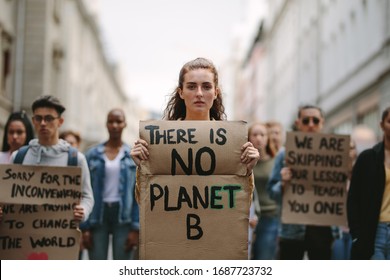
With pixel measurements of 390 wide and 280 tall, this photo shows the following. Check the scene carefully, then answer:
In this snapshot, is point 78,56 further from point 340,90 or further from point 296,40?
point 340,90

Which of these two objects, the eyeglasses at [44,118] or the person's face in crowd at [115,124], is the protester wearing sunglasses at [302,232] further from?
the eyeglasses at [44,118]

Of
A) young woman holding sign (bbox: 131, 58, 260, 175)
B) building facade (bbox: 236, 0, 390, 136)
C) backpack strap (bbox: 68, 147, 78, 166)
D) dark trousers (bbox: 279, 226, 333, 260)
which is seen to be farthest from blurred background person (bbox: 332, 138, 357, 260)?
young woman holding sign (bbox: 131, 58, 260, 175)

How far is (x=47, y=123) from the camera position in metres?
5.32

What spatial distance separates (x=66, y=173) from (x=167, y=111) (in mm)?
Answer: 1561

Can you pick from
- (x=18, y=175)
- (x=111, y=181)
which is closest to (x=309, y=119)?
(x=111, y=181)

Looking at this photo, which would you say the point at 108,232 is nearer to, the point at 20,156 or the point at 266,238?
the point at 20,156

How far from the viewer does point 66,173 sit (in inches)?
211

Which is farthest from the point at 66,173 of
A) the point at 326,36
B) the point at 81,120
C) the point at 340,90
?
the point at 81,120

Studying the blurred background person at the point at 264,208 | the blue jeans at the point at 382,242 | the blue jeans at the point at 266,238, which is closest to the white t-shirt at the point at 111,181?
the blurred background person at the point at 264,208

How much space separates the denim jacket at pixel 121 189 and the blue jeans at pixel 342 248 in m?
2.01

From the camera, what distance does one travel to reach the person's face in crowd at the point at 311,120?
6.93 metres

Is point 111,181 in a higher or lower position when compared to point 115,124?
lower

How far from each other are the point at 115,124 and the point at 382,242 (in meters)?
2.65

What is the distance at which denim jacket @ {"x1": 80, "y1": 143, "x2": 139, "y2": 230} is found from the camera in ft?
21.7
